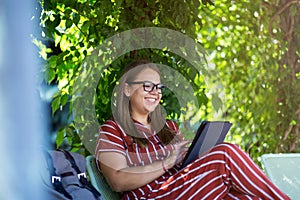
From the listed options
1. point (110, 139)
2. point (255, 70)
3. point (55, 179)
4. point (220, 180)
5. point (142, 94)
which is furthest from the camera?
point (255, 70)

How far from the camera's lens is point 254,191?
2.47 meters

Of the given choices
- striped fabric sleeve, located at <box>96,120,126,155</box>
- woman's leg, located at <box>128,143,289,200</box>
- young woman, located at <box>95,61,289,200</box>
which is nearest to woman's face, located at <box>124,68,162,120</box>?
young woman, located at <box>95,61,289,200</box>

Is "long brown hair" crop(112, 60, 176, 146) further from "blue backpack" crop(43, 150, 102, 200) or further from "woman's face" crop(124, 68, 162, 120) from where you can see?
"blue backpack" crop(43, 150, 102, 200)

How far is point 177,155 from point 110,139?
321 millimetres

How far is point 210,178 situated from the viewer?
2533mm

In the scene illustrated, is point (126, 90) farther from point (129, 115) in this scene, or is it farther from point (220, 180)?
point (220, 180)

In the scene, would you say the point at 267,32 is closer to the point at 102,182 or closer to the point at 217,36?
the point at 217,36

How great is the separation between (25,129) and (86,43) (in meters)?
2.95

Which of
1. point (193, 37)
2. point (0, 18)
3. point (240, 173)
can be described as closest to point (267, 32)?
point (193, 37)

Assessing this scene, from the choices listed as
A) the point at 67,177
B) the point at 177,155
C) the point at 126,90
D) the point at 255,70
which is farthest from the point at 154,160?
the point at 255,70

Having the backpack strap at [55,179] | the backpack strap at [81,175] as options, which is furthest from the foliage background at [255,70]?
the backpack strap at [55,179]

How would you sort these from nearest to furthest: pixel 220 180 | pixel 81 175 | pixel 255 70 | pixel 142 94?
pixel 81 175 < pixel 220 180 < pixel 142 94 < pixel 255 70

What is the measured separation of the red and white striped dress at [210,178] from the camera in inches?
97.0

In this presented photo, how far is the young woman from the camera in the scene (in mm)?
2494
